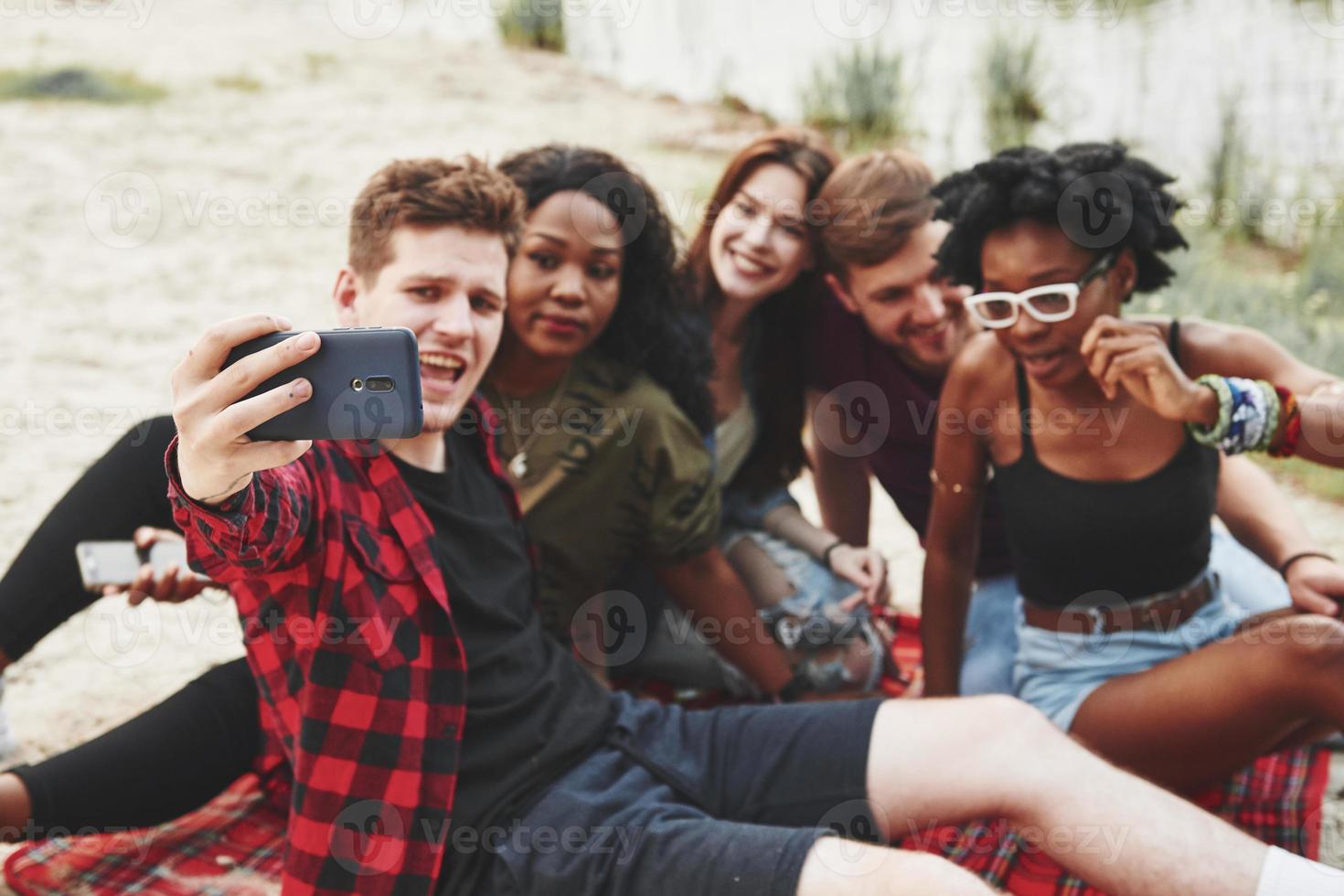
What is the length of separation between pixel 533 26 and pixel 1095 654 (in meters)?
10.3

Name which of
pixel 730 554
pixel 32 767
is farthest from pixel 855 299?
pixel 32 767

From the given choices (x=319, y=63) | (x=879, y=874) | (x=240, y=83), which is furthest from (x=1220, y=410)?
(x=319, y=63)

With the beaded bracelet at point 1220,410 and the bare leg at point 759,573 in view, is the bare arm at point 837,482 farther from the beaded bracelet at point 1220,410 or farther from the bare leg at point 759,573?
the beaded bracelet at point 1220,410

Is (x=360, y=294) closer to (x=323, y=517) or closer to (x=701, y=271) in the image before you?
(x=323, y=517)

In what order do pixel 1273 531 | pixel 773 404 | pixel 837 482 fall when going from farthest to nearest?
1. pixel 837 482
2. pixel 773 404
3. pixel 1273 531

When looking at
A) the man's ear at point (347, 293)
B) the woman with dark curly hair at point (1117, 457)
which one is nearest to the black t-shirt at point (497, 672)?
the man's ear at point (347, 293)

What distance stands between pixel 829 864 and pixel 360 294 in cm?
130

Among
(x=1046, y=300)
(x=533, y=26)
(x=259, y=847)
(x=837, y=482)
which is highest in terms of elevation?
(x=533, y=26)

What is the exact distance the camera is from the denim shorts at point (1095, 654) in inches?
99.1

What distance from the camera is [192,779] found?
242 cm

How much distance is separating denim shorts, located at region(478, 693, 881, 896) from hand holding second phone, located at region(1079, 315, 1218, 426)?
80 cm

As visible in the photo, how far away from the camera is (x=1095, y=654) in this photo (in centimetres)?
255

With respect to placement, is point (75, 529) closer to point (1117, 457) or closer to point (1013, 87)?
point (1117, 457)

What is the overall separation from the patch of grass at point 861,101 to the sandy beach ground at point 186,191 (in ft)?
2.51
